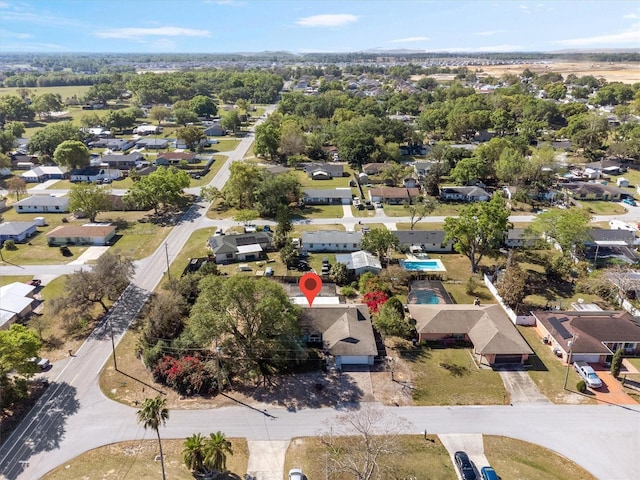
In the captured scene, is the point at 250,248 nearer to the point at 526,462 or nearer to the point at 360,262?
the point at 360,262

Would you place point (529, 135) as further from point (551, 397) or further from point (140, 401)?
point (140, 401)

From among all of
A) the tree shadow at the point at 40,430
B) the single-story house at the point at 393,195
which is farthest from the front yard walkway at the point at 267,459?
the single-story house at the point at 393,195

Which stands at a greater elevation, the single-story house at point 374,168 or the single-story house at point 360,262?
the single-story house at point 374,168

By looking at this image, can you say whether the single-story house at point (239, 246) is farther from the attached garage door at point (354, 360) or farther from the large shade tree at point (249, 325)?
the attached garage door at point (354, 360)

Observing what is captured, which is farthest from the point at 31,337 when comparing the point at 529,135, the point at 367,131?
the point at 529,135

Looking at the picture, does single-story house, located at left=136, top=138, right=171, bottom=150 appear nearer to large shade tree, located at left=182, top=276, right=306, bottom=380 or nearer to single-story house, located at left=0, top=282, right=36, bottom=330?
single-story house, located at left=0, top=282, right=36, bottom=330

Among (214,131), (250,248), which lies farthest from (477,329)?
(214,131)

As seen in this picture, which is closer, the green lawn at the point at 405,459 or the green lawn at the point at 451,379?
the green lawn at the point at 405,459

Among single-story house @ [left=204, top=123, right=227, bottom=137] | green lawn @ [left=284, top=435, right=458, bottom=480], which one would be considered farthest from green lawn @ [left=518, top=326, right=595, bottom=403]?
single-story house @ [left=204, top=123, right=227, bottom=137]
